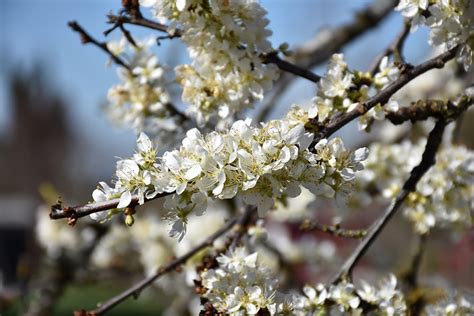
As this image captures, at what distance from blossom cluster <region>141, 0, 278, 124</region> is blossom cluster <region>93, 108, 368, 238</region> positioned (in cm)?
41

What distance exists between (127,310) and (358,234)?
1071cm

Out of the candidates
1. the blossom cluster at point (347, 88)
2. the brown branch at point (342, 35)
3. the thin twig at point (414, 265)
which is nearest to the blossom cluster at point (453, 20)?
the blossom cluster at point (347, 88)

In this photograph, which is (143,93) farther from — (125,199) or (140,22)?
(125,199)

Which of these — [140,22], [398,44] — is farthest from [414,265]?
[140,22]

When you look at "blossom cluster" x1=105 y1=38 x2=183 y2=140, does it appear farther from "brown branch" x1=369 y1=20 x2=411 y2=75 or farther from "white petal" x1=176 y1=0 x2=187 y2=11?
"brown branch" x1=369 y1=20 x2=411 y2=75

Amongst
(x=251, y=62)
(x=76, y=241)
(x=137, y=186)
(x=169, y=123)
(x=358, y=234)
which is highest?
(x=76, y=241)

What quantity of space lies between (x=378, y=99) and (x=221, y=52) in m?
0.41

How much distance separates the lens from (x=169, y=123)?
6.62 feet

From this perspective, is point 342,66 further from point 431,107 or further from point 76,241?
point 76,241

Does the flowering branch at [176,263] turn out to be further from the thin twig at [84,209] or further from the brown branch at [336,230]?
the thin twig at [84,209]

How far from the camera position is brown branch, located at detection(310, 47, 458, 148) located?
120 centimetres

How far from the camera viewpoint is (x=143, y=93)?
1.97m

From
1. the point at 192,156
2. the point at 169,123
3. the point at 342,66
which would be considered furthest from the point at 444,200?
the point at 192,156

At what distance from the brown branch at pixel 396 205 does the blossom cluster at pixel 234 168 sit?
1.21 feet
